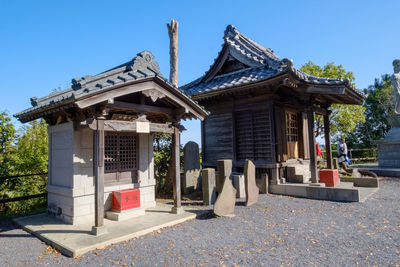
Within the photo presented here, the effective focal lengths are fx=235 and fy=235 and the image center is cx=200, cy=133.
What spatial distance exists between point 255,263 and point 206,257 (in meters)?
0.84

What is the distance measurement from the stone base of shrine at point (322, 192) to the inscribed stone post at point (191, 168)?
309 cm

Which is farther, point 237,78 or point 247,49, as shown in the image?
point 247,49

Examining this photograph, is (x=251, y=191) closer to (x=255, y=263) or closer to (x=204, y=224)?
(x=204, y=224)

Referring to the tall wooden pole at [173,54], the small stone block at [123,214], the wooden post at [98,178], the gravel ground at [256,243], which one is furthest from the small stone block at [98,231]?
the tall wooden pole at [173,54]

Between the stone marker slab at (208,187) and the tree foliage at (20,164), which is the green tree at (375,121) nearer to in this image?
the stone marker slab at (208,187)

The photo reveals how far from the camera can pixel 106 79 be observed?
18.9 ft

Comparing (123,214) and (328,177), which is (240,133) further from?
(123,214)

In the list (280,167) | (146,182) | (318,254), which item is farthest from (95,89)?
(280,167)

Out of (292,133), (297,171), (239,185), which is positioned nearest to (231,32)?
(292,133)

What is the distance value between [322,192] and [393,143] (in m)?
9.89

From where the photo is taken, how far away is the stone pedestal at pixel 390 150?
571 inches

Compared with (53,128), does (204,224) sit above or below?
below

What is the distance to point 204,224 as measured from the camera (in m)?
5.94

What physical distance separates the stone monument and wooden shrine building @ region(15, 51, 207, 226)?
558 inches
